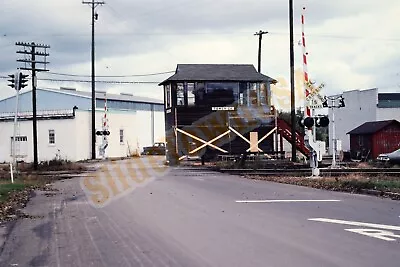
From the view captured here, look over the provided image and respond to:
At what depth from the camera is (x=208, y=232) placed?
1062 centimetres

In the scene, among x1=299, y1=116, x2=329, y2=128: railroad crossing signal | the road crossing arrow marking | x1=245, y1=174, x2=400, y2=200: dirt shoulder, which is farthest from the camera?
x1=299, y1=116, x2=329, y2=128: railroad crossing signal

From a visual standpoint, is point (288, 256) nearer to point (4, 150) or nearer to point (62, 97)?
point (4, 150)

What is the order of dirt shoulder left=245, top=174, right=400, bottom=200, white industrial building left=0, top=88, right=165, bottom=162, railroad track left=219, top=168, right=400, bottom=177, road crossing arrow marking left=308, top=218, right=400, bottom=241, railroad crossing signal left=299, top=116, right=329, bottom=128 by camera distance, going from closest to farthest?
1. road crossing arrow marking left=308, top=218, right=400, bottom=241
2. dirt shoulder left=245, top=174, right=400, bottom=200
3. railroad crossing signal left=299, top=116, right=329, bottom=128
4. railroad track left=219, top=168, right=400, bottom=177
5. white industrial building left=0, top=88, right=165, bottom=162

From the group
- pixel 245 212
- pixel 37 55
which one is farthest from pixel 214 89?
pixel 245 212

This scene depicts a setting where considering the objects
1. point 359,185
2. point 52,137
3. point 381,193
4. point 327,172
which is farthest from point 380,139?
point 381,193

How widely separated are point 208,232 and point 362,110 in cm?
5208

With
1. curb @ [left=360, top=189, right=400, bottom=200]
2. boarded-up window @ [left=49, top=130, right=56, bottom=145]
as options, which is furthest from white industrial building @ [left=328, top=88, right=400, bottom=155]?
curb @ [left=360, top=189, right=400, bottom=200]

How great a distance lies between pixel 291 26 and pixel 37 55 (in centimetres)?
1818

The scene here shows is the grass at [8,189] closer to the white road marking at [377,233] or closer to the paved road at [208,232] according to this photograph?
the paved road at [208,232]

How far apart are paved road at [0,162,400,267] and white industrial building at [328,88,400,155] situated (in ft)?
139

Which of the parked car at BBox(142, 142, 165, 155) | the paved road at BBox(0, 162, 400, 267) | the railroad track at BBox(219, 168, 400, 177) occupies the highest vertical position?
the parked car at BBox(142, 142, 165, 155)

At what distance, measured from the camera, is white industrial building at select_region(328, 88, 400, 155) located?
190 feet

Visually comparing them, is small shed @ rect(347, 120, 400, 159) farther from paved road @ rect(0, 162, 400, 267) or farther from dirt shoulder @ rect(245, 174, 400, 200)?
paved road @ rect(0, 162, 400, 267)

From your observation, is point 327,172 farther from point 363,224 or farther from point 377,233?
point 377,233
